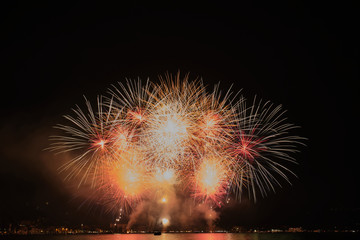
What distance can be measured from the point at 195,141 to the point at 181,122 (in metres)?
1.70

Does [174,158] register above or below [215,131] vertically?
below

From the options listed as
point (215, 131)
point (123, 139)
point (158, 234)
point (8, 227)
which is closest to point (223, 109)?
point (215, 131)

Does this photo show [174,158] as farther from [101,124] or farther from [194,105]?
[101,124]

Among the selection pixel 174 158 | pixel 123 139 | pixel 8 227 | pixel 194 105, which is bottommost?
pixel 174 158

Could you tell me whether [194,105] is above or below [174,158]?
above

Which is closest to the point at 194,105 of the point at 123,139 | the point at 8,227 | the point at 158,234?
the point at 123,139

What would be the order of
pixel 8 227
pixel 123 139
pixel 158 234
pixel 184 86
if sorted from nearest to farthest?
pixel 184 86 < pixel 123 139 < pixel 158 234 < pixel 8 227

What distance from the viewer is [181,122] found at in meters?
23.7

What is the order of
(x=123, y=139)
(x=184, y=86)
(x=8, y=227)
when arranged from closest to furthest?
(x=184, y=86)
(x=123, y=139)
(x=8, y=227)

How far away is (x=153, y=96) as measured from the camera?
2352cm

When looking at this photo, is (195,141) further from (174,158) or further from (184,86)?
(184,86)

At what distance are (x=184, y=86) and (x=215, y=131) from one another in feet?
11.9

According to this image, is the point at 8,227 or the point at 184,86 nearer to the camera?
the point at 184,86

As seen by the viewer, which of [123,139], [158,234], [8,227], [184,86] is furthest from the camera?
[8,227]
